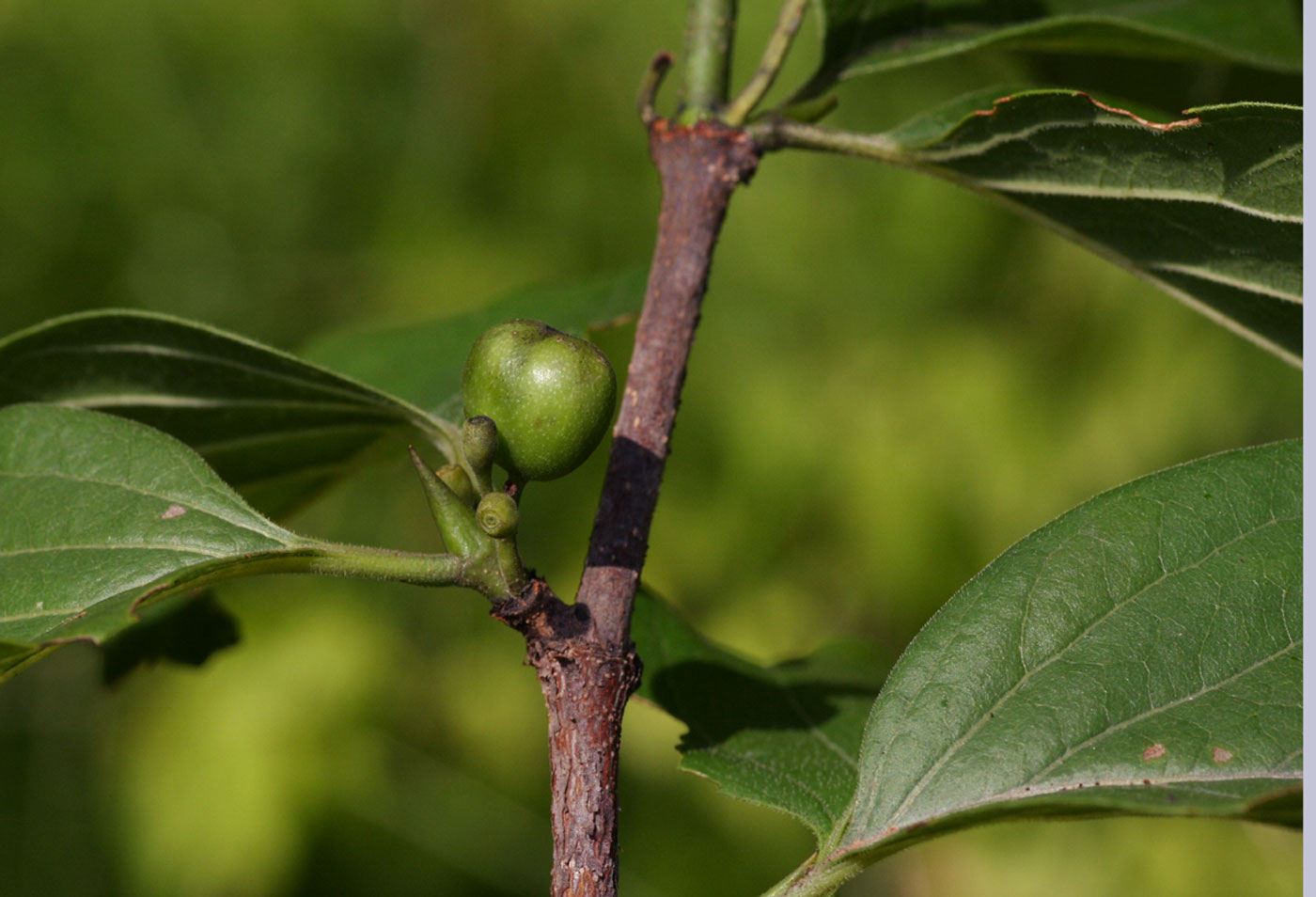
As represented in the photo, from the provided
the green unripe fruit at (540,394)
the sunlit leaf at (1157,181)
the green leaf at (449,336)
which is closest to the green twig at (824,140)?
the sunlit leaf at (1157,181)

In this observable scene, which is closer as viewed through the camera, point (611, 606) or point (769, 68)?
point (611, 606)

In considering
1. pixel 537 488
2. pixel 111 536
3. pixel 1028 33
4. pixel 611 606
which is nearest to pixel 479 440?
pixel 611 606

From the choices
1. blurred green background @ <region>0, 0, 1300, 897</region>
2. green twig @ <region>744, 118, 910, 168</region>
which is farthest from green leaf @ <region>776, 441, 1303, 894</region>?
blurred green background @ <region>0, 0, 1300, 897</region>

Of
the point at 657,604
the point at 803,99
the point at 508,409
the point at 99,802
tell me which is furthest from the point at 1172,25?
the point at 99,802

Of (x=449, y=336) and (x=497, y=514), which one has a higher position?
(x=449, y=336)

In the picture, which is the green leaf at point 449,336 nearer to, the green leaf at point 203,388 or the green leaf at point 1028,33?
the green leaf at point 203,388

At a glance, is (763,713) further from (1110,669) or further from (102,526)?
(102,526)
